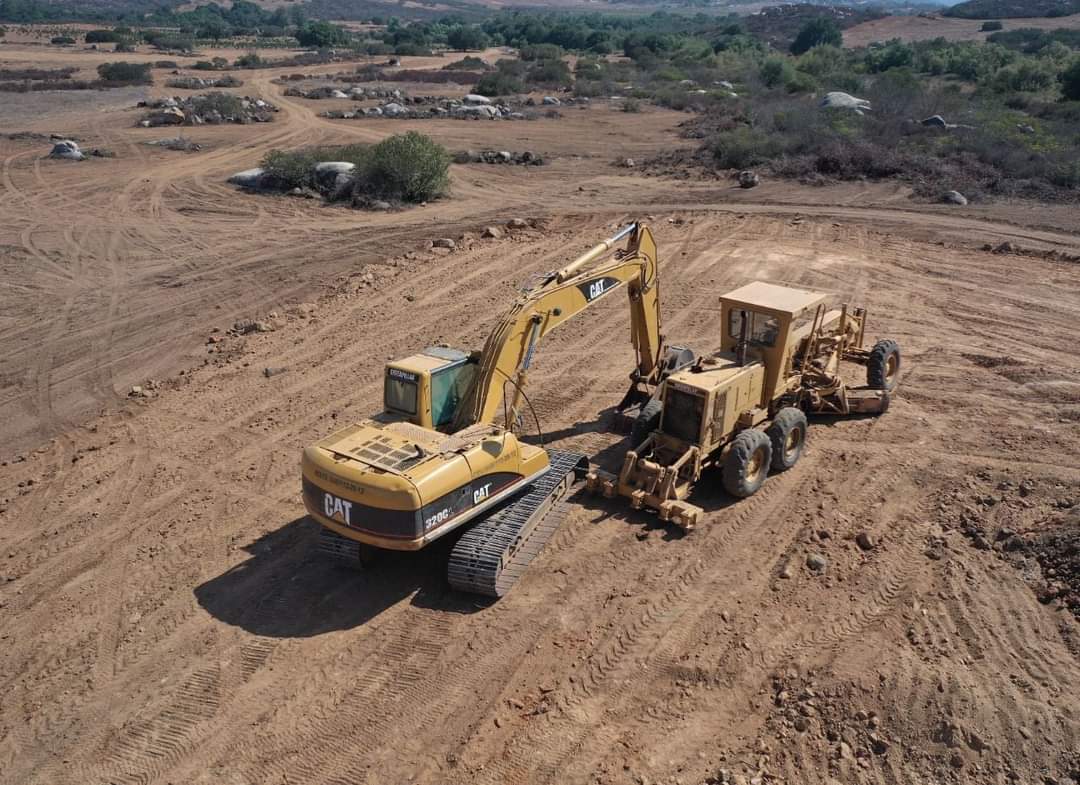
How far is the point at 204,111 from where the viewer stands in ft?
132

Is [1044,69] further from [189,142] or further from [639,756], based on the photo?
[639,756]

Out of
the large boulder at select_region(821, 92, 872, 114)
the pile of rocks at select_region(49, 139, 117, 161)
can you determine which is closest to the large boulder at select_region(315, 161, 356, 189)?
the pile of rocks at select_region(49, 139, 117, 161)

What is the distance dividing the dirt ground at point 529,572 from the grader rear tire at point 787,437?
0.35 meters

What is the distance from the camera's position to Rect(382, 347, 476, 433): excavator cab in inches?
364

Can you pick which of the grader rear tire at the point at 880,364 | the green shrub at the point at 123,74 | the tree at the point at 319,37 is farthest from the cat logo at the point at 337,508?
the tree at the point at 319,37

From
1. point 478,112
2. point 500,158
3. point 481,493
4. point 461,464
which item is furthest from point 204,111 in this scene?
point 461,464

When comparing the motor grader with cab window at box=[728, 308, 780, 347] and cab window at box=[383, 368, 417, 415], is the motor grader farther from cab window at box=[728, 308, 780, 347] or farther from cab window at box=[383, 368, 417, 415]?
cab window at box=[383, 368, 417, 415]

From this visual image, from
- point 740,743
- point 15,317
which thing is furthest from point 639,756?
point 15,317

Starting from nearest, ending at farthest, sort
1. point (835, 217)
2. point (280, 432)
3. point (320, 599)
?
point (320, 599), point (280, 432), point (835, 217)

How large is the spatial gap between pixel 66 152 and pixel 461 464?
97.8 feet

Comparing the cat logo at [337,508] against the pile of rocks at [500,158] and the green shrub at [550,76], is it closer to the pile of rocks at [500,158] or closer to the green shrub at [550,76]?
the pile of rocks at [500,158]

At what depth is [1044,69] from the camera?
44.7 m

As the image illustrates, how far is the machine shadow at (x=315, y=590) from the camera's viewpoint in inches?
352

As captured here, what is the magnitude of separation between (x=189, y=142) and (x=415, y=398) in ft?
97.1
